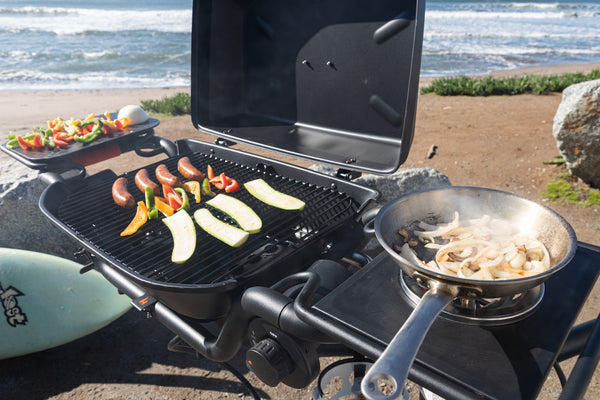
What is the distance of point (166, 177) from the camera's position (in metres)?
2.43

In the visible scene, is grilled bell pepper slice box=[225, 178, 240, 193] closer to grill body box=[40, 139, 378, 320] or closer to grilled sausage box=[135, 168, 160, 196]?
grill body box=[40, 139, 378, 320]

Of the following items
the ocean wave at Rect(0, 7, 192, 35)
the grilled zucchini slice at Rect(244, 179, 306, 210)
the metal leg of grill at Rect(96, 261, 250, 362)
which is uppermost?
the grilled zucchini slice at Rect(244, 179, 306, 210)

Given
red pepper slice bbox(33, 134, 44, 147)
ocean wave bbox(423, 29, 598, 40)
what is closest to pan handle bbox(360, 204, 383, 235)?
red pepper slice bbox(33, 134, 44, 147)

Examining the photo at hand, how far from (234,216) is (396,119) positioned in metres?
1.03

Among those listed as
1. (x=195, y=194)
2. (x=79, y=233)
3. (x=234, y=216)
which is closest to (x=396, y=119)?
(x=234, y=216)

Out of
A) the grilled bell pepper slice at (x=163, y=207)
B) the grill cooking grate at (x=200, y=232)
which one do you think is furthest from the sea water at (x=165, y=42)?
the grilled bell pepper slice at (x=163, y=207)

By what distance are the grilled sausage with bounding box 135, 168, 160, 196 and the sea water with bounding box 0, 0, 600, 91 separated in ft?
40.0

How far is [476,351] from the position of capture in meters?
1.01

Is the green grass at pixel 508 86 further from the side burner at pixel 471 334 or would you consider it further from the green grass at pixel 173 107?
the side burner at pixel 471 334

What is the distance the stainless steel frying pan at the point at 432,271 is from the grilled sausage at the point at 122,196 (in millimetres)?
1485

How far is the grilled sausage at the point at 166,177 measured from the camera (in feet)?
7.86

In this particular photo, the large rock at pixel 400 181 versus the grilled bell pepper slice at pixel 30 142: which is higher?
the grilled bell pepper slice at pixel 30 142

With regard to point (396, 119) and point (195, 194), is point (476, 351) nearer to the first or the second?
point (396, 119)

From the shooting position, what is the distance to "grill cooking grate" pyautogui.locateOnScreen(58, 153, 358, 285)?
1.72 metres
